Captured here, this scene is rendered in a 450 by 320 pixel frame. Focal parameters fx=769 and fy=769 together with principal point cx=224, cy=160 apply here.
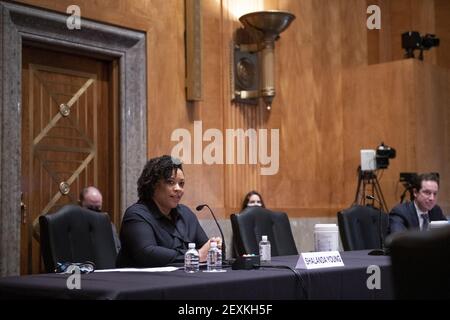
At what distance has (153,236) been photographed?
379 centimetres

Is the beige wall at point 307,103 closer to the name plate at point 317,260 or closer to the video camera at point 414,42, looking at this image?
the video camera at point 414,42

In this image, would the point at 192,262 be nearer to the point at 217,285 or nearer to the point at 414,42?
the point at 217,285

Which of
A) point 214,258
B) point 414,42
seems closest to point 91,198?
point 214,258

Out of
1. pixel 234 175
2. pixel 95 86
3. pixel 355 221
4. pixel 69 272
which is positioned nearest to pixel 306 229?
pixel 234 175

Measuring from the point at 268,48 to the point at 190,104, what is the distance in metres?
1.04

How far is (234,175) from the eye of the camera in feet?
23.1

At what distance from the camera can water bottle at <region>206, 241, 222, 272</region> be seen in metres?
3.37

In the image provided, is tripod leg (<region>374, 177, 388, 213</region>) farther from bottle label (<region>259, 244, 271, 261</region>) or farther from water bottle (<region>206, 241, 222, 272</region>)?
water bottle (<region>206, 241, 222, 272</region>)

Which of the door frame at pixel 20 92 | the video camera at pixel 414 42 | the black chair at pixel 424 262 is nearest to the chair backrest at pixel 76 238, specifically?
the door frame at pixel 20 92

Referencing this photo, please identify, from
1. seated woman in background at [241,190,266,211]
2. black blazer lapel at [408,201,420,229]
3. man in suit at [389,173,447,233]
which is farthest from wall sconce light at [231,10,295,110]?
black blazer lapel at [408,201,420,229]

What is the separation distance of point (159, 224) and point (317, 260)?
0.93 m

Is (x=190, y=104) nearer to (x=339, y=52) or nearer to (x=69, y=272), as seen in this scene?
(x=339, y=52)

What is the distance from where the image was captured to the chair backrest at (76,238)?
3734mm

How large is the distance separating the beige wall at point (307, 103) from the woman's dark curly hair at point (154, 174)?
2.33 metres
